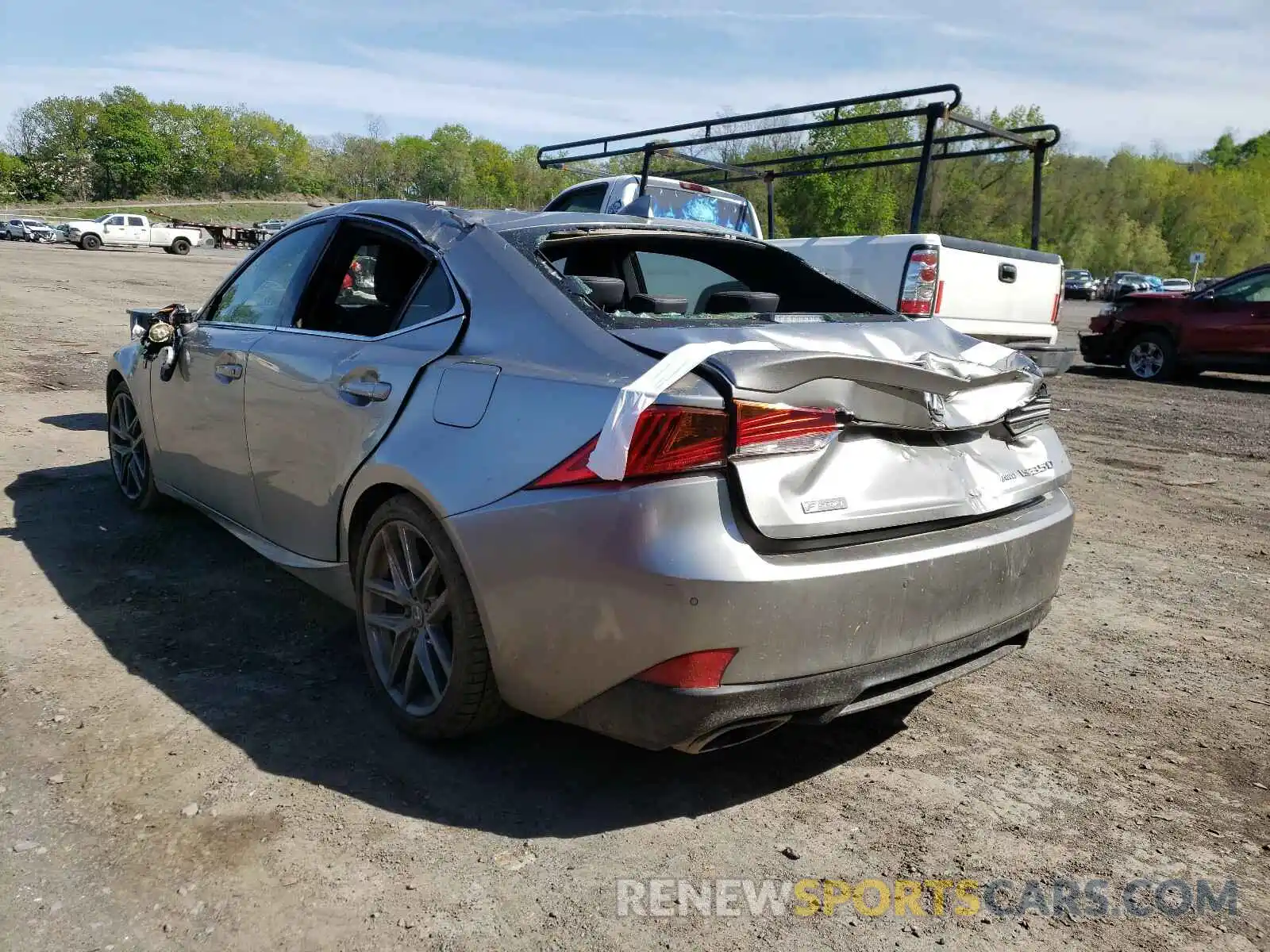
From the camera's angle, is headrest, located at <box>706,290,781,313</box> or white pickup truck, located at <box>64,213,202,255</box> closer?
headrest, located at <box>706,290,781,313</box>

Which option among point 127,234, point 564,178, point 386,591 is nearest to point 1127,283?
point 564,178

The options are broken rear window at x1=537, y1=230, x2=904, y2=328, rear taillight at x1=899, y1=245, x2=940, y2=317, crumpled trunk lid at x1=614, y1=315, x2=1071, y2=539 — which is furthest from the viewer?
rear taillight at x1=899, y1=245, x2=940, y2=317

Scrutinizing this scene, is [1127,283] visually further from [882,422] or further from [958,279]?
[882,422]

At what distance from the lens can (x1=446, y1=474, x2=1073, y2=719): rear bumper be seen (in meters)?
2.26

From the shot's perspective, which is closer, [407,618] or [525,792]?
[525,792]

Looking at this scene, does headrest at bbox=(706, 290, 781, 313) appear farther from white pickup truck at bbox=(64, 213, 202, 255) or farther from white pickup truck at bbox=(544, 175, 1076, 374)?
white pickup truck at bbox=(64, 213, 202, 255)

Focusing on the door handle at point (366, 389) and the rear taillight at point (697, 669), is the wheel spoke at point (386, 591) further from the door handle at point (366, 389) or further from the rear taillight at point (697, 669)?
the rear taillight at point (697, 669)

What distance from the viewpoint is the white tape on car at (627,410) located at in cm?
228

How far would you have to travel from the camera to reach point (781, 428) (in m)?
2.36

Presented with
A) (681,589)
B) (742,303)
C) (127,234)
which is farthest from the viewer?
(127,234)

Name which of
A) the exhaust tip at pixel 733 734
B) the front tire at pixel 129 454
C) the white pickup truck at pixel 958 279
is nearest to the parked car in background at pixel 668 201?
the white pickup truck at pixel 958 279

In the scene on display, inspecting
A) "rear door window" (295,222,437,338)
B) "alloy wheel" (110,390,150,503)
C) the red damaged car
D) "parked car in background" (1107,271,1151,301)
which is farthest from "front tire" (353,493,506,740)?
"parked car in background" (1107,271,1151,301)

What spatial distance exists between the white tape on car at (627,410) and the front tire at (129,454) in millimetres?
3533

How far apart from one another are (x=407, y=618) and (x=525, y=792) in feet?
2.12
